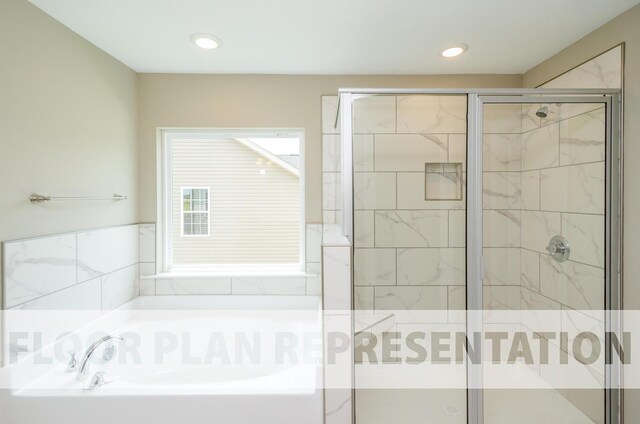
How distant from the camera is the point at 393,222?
1657 millimetres

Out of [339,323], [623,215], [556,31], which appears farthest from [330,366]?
[556,31]

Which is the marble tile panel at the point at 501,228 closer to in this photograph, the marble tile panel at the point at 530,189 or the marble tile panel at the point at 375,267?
the marble tile panel at the point at 530,189

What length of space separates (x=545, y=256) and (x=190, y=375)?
2254 mm

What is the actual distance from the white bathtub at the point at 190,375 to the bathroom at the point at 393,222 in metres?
0.01

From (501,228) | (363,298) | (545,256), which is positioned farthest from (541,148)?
(363,298)

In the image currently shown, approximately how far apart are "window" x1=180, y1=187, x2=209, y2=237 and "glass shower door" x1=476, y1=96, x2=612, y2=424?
195cm

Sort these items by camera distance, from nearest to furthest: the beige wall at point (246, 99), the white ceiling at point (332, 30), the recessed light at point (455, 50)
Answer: the white ceiling at point (332, 30) → the recessed light at point (455, 50) → the beige wall at point (246, 99)

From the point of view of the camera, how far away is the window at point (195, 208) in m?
2.55

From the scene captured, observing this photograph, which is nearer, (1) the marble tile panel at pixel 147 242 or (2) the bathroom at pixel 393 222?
(2) the bathroom at pixel 393 222

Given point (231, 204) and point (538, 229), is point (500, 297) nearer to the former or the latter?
point (538, 229)

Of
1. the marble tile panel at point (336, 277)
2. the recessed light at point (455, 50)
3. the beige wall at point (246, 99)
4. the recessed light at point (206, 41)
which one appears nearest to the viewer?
the marble tile panel at point (336, 277)

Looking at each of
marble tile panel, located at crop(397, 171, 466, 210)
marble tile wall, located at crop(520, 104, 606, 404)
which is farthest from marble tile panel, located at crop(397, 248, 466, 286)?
marble tile wall, located at crop(520, 104, 606, 404)

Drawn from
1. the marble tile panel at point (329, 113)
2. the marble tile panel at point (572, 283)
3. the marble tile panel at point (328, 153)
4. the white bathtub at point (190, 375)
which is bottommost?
the white bathtub at point (190, 375)

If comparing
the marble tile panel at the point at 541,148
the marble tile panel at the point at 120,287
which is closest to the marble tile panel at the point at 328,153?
the marble tile panel at the point at 541,148
